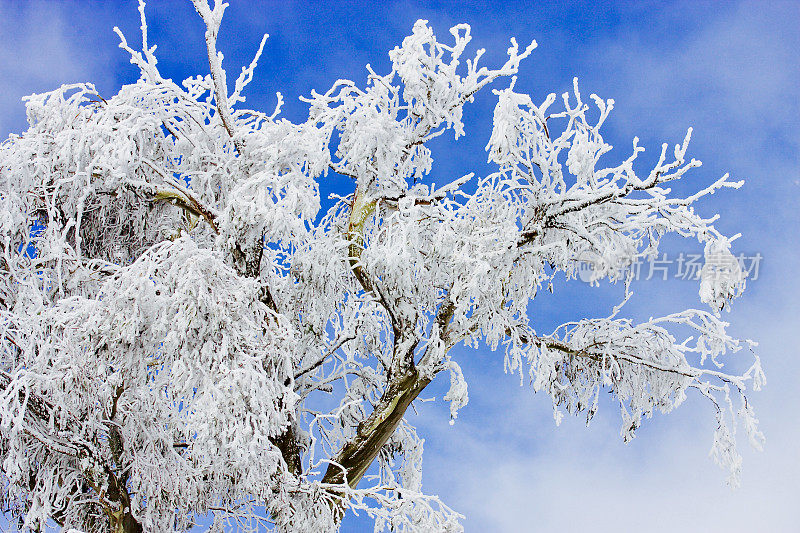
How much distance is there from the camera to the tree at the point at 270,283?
5.87 metres

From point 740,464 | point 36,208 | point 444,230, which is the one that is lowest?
point 36,208

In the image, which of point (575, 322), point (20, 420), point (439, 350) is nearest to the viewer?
point (20, 420)

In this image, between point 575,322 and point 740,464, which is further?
point 575,322

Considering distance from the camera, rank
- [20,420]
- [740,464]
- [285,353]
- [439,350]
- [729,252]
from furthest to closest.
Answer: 1. [740,464]
2. [439,350]
3. [729,252]
4. [285,353]
5. [20,420]

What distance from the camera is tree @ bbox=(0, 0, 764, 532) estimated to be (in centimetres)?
587

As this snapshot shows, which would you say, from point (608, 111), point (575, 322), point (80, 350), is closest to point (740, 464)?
point (575, 322)

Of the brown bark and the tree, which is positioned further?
the brown bark

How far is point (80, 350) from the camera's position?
584 centimetres

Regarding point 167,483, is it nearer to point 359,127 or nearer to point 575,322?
point 359,127

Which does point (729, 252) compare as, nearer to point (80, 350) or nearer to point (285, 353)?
point (285, 353)

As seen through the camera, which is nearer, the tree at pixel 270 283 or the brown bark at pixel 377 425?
the tree at pixel 270 283

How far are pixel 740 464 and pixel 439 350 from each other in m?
3.45

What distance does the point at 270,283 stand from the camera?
7859mm

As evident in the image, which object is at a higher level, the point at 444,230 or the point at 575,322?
the point at 575,322
